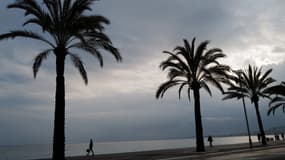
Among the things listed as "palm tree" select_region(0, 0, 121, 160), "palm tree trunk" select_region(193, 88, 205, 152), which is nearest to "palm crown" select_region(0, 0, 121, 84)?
"palm tree" select_region(0, 0, 121, 160)

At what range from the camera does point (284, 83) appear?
42.6 meters

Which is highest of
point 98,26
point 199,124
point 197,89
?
point 98,26

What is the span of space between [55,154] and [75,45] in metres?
6.58

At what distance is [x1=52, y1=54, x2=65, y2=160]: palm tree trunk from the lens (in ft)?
61.8

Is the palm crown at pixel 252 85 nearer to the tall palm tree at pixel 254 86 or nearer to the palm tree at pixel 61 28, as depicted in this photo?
the tall palm tree at pixel 254 86

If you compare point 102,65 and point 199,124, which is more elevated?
point 102,65

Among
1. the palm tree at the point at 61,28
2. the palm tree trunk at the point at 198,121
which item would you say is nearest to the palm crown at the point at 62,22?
the palm tree at the point at 61,28

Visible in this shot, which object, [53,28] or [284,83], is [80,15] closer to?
[53,28]

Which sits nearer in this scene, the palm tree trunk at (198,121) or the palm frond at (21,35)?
the palm frond at (21,35)

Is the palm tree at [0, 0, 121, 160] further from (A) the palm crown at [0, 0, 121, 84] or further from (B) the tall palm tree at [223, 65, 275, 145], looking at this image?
(B) the tall palm tree at [223, 65, 275, 145]

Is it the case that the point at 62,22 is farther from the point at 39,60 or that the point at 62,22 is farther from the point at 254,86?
the point at 254,86

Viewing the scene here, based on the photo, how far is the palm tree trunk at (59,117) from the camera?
61.8ft

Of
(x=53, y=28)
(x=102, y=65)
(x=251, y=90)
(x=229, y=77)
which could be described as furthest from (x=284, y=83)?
(x=53, y=28)

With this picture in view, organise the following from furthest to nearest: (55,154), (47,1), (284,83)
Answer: (284,83) < (47,1) < (55,154)
